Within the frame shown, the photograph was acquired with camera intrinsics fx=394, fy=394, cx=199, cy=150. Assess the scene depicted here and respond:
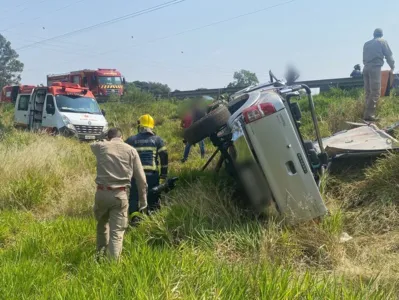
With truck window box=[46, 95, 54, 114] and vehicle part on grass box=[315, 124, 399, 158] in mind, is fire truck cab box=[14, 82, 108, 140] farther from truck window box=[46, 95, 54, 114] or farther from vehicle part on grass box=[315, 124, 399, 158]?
vehicle part on grass box=[315, 124, 399, 158]

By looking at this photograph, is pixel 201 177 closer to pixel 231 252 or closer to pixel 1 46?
pixel 231 252

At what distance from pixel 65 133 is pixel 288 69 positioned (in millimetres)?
9508

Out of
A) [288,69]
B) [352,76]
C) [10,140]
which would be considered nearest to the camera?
[288,69]

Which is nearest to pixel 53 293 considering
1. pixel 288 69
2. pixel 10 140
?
pixel 288 69

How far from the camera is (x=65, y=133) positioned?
13.4 metres

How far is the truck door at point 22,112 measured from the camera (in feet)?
52.3

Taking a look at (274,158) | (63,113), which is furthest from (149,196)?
(63,113)

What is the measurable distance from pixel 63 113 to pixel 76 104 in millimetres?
1100

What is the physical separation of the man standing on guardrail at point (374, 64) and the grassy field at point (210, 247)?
3.31 meters

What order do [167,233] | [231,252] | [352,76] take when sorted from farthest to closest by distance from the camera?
1. [352,76]
2. [167,233]
3. [231,252]

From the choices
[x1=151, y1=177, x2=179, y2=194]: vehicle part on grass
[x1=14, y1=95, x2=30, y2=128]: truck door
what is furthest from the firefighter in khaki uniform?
[x1=14, y1=95, x2=30, y2=128]: truck door

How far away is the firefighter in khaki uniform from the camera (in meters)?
4.35

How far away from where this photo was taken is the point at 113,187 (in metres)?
4.37

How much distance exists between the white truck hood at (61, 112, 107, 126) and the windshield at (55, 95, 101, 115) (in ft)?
1.14
